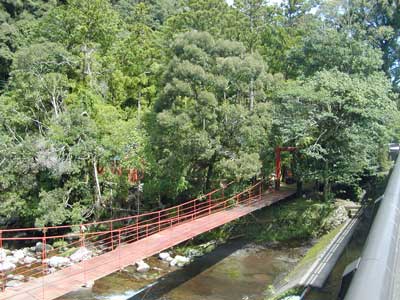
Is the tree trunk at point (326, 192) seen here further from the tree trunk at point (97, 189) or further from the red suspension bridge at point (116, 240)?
the tree trunk at point (97, 189)

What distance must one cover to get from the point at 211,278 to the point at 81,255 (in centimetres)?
493

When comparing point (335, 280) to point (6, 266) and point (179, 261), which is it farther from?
point (6, 266)

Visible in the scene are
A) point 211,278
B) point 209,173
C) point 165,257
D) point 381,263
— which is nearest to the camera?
point 381,263

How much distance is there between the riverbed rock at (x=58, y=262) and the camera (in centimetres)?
1323

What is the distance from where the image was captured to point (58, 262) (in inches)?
524

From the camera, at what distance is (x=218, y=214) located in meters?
→ 14.0

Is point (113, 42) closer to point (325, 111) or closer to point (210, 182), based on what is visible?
point (210, 182)

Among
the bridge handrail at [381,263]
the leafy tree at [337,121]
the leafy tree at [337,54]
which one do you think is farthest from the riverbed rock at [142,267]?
the leafy tree at [337,54]

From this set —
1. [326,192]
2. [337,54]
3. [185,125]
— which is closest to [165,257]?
[185,125]

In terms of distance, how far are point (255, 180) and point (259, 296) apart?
24.1 feet

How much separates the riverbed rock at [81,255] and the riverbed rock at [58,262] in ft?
0.79

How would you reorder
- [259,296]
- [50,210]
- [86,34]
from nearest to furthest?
[259,296] < [50,210] < [86,34]

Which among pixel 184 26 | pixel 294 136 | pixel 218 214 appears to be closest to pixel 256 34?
pixel 184 26

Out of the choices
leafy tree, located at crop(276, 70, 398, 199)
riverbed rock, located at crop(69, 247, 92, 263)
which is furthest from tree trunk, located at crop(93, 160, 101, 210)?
leafy tree, located at crop(276, 70, 398, 199)
